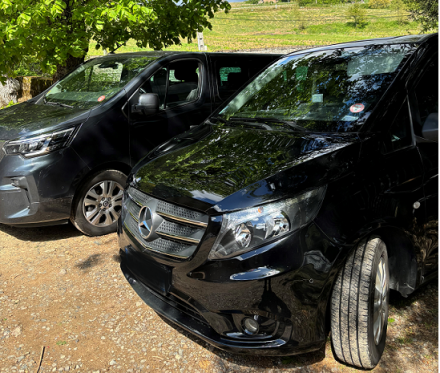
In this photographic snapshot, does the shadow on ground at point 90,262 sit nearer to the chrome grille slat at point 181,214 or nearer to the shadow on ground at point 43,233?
the shadow on ground at point 43,233

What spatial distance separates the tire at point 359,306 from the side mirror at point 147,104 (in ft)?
8.94

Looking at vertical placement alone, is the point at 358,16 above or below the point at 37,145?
above

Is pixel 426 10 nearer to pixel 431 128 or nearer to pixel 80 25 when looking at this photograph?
pixel 80 25

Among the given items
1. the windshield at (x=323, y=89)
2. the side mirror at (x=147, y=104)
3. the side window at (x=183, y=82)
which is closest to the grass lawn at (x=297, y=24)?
the side window at (x=183, y=82)

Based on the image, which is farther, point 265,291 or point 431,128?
point 431,128

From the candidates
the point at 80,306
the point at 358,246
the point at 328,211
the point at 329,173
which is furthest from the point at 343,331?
the point at 80,306

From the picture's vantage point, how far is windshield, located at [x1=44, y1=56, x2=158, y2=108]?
4.57 meters

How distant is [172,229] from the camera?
2.33 metres

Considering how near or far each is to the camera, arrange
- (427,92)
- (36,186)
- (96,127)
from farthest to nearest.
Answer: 1. (96,127)
2. (36,186)
3. (427,92)

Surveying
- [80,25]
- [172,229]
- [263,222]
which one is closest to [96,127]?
[172,229]

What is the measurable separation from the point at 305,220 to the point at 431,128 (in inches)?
40.3

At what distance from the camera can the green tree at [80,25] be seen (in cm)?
549

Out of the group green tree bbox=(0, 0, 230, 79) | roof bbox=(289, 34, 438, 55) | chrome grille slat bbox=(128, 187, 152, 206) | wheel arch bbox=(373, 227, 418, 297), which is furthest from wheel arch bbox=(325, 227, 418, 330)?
green tree bbox=(0, 0, 230, 79)

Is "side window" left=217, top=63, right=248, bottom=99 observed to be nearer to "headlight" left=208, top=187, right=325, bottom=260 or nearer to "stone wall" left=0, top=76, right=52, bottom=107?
"headlight" left=208, top=187, right=325, bottom=260
